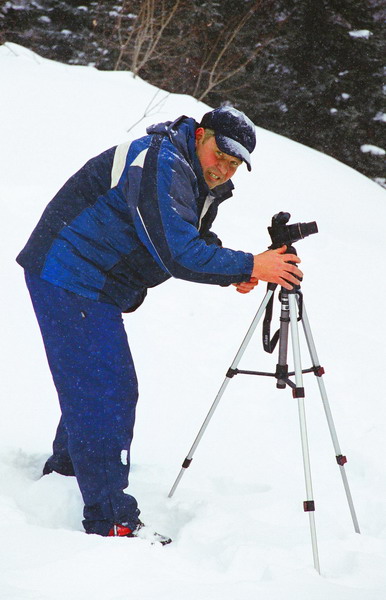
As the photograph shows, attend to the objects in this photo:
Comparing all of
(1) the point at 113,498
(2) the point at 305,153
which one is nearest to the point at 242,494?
(1) the point at 113,498

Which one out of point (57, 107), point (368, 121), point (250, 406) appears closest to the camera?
point (250, 406)

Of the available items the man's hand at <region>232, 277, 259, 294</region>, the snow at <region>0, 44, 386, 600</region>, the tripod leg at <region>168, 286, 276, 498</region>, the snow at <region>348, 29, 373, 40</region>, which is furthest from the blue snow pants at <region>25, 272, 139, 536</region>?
the snow at <region>348, 29, 373, 40</region>

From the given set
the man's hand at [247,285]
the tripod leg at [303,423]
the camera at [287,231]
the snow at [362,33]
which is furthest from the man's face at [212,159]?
the snow at [362,33]

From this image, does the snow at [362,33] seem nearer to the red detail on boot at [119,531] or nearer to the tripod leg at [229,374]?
the tripod leg at [229,374]

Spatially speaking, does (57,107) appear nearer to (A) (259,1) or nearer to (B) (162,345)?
(B) (162,345)

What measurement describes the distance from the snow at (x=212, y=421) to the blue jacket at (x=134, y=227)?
91cm

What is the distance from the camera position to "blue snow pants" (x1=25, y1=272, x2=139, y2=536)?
232cm

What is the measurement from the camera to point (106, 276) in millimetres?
2342

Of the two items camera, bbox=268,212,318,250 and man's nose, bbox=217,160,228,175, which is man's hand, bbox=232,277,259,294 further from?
man's nose, bbox=217,160,228,175

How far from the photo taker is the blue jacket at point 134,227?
212cm

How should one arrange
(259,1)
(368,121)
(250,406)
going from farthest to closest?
(368,121) → (259,1) → (250,406)

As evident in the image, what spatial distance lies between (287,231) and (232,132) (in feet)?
1.39

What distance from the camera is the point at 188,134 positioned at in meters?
2.28

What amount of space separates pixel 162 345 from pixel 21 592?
248 cm
